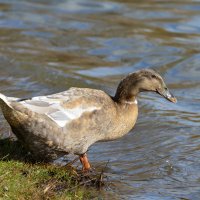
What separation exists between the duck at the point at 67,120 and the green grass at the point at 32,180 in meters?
0.21

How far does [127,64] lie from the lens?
14.6 metres

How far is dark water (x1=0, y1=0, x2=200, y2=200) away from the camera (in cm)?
915

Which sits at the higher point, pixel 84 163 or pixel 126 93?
pixel 126 93

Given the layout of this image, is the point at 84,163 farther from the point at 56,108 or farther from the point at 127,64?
the point at 127,64

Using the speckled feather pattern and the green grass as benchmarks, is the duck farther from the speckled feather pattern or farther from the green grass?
the green grass

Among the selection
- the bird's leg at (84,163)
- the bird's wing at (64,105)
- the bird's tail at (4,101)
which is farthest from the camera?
the bird's leg at (84,163)

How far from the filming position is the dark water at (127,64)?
915cm

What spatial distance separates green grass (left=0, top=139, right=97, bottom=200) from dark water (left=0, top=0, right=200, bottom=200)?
→ 0.44m

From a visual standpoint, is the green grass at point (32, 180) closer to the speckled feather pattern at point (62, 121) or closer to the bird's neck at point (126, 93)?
the speckled feather pattern at point (62, 121)

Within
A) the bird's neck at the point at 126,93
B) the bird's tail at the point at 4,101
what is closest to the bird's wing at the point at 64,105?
the bird's tail at the point at 4,101

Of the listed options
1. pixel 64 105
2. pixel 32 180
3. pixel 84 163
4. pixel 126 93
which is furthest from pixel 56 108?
pixel 126 93

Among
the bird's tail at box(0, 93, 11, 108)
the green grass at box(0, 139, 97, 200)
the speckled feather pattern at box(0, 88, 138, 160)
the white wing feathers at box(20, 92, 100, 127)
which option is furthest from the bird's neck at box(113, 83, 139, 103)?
the bird's tail at box(0, 93, 11, 108)

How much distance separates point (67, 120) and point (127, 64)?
6890 millimetres

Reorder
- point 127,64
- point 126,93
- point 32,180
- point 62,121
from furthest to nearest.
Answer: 1. point 127,64
2. point 126,93
3. point 62,121
4. point 32,180
